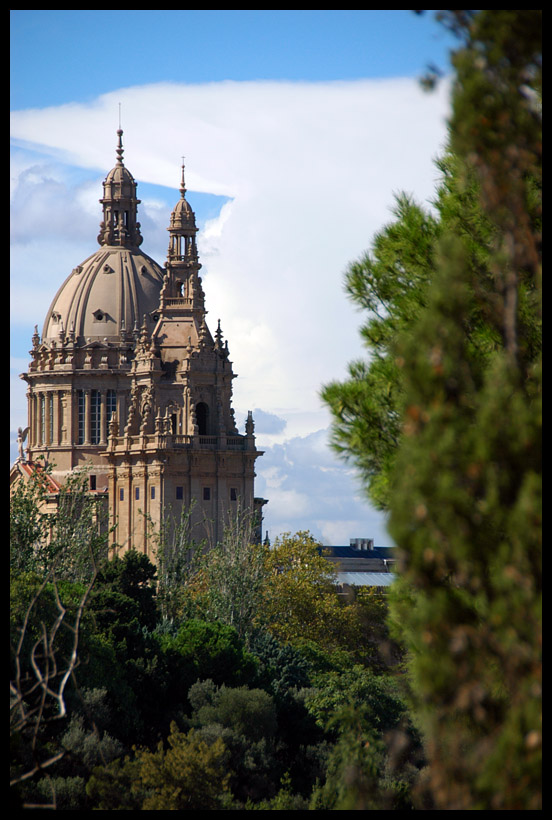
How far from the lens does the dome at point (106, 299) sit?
12781 centimetres

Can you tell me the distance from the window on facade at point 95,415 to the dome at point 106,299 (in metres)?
5.59

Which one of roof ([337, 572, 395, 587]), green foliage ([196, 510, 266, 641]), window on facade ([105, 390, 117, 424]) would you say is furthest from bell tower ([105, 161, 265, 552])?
green foliage ([196, 510, 266, 641])

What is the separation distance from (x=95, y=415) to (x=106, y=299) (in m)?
11.0

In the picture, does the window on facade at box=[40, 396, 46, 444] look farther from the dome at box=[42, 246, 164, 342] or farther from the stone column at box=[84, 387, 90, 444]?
the dome at box=[42, 246, 164, 342]

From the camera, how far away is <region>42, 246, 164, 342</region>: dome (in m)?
128

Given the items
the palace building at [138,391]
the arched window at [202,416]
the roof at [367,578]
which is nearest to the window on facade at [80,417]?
the palace building at [138,391]

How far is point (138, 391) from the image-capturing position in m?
110

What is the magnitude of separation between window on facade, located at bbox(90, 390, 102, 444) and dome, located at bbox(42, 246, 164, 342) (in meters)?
5.59

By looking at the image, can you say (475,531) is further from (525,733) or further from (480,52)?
(480,52)

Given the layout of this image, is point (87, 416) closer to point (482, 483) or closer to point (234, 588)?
point (234, 588)

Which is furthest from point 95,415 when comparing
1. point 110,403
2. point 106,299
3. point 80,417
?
point 106,299

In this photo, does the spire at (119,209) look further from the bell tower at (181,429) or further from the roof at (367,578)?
the roof at (367,578)

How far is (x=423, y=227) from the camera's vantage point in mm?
22188

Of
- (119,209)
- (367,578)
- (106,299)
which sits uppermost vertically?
(119,209)
